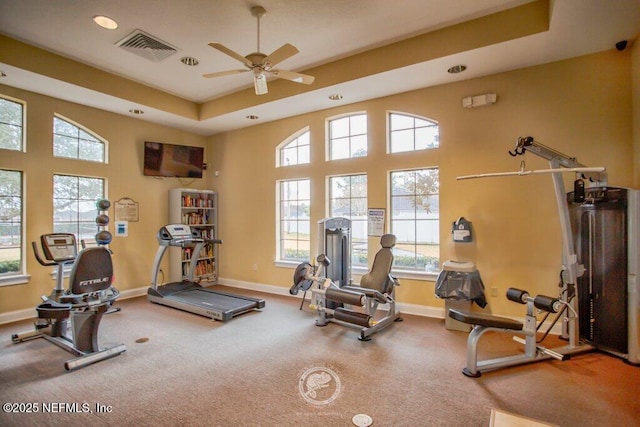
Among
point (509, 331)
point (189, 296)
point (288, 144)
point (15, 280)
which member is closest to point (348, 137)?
point (288, 144)

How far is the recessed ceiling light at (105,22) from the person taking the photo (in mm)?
3404

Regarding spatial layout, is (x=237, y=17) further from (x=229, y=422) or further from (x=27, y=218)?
(x=27, y=218)

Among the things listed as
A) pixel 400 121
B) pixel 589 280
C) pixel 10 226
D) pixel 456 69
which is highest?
pixel 456 69

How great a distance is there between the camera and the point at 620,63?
3.50 meters

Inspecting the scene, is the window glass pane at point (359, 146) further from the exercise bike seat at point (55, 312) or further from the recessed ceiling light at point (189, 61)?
the exercise bike seat at point (55, 312)

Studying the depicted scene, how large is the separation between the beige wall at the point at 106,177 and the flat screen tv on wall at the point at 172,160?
0.17 metres

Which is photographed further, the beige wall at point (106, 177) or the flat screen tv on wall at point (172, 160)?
the flat screen tv on wall at point (172, 160)

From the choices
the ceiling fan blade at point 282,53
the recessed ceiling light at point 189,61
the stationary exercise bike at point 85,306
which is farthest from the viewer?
the recessed ceiling light at point 189,61

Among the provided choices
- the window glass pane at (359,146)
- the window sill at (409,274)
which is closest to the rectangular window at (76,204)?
the window glass pane at (359,146)

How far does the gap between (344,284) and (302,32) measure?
136 inches

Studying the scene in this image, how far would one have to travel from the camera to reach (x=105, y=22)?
349 cm

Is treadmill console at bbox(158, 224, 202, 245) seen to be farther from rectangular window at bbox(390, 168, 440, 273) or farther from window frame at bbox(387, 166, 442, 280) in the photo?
rectangular window at bbox(390, 168, 440, 273)

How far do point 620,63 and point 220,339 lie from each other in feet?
18.3

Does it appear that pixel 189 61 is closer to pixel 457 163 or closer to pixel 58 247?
pixel 58 247
